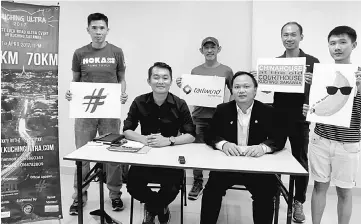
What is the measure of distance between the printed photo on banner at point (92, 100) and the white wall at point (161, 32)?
1.22 metres

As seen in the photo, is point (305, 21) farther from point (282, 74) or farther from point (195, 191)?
point (195, 191)

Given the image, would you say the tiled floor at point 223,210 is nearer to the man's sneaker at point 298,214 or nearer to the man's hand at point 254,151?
the man's sneaker at point 298,214

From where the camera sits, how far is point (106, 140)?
8.11 ft

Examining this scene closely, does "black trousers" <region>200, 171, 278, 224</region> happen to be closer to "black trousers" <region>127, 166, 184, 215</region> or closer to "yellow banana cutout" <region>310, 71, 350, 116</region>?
"black trousers" <region>127, 166, 184, 215</region>

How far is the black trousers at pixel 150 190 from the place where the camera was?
243 cm

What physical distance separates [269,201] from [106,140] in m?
1.39

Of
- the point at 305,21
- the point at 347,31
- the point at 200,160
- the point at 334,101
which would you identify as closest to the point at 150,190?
the point at 200,160

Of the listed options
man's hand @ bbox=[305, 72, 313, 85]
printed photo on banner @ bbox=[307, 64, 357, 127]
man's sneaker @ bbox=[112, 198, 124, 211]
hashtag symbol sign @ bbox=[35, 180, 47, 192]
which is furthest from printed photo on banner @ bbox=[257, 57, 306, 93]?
hashtag symbol sign @ bbox=[35, 180, 47, 192]

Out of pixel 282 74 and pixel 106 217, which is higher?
pixel 282 74

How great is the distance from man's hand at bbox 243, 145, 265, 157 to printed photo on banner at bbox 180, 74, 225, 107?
3.38 feet

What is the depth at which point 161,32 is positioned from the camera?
3715 mm

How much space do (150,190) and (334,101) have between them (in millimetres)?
1593

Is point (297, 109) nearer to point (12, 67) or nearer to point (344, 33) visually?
point (344, 33)

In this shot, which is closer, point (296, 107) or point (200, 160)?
point (200, 160)
